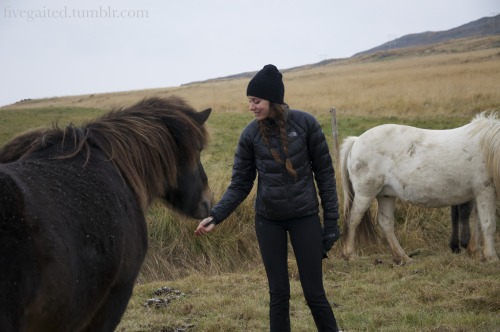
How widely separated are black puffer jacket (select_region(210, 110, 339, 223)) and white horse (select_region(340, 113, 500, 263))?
3824mm

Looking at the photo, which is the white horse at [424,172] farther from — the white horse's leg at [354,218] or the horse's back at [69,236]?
the horse's back at [69,236]

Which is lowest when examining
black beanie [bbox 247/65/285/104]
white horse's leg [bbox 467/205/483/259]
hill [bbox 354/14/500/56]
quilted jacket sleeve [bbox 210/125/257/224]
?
white horse's leg [bbox 467/205/483/259]

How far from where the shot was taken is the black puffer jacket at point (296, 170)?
374cm

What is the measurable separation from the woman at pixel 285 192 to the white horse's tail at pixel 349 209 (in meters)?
4.07

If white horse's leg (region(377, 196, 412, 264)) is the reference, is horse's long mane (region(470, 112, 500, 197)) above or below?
above

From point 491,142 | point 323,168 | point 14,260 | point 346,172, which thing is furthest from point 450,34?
point 14,260

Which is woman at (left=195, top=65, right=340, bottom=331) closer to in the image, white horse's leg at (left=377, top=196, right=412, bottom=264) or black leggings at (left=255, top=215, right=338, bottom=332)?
black leggings at (left=255, top=215, right=338, bottom=332)

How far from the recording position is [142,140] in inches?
135

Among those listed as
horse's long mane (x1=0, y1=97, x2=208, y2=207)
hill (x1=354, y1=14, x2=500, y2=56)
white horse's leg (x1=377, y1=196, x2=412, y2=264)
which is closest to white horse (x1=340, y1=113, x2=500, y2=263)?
white horse's leg (x1=377, y1=196, x2=412, y2=264)

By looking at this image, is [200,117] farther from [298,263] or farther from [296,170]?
[298,263]

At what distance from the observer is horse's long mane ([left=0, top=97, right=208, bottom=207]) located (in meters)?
3.09

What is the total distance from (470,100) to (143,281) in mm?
16928

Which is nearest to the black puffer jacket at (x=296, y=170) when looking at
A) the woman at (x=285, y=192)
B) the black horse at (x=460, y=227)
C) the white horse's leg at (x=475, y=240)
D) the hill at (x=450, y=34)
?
the woman at (x=285, y=192)

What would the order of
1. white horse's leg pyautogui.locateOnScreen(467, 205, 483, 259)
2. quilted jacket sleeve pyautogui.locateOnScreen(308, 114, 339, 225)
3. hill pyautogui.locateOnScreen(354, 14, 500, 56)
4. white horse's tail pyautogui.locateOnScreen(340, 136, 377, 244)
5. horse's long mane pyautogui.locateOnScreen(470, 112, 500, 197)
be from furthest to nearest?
hill pyautogui.locateOnScreen(354, 14, 500, 56), white horse's tail pyautogui.locateOnScreen(340, 136, 377, 244), white horse's leg pyautogui.locateOnScreen(467, 205, 483, 259), horse's long mane pyautogui.locateOnScreen(470, 112, 500, 197), quilted jacket sleeve pyautogui.locateOnScreen(308, 114, 339, 225)
